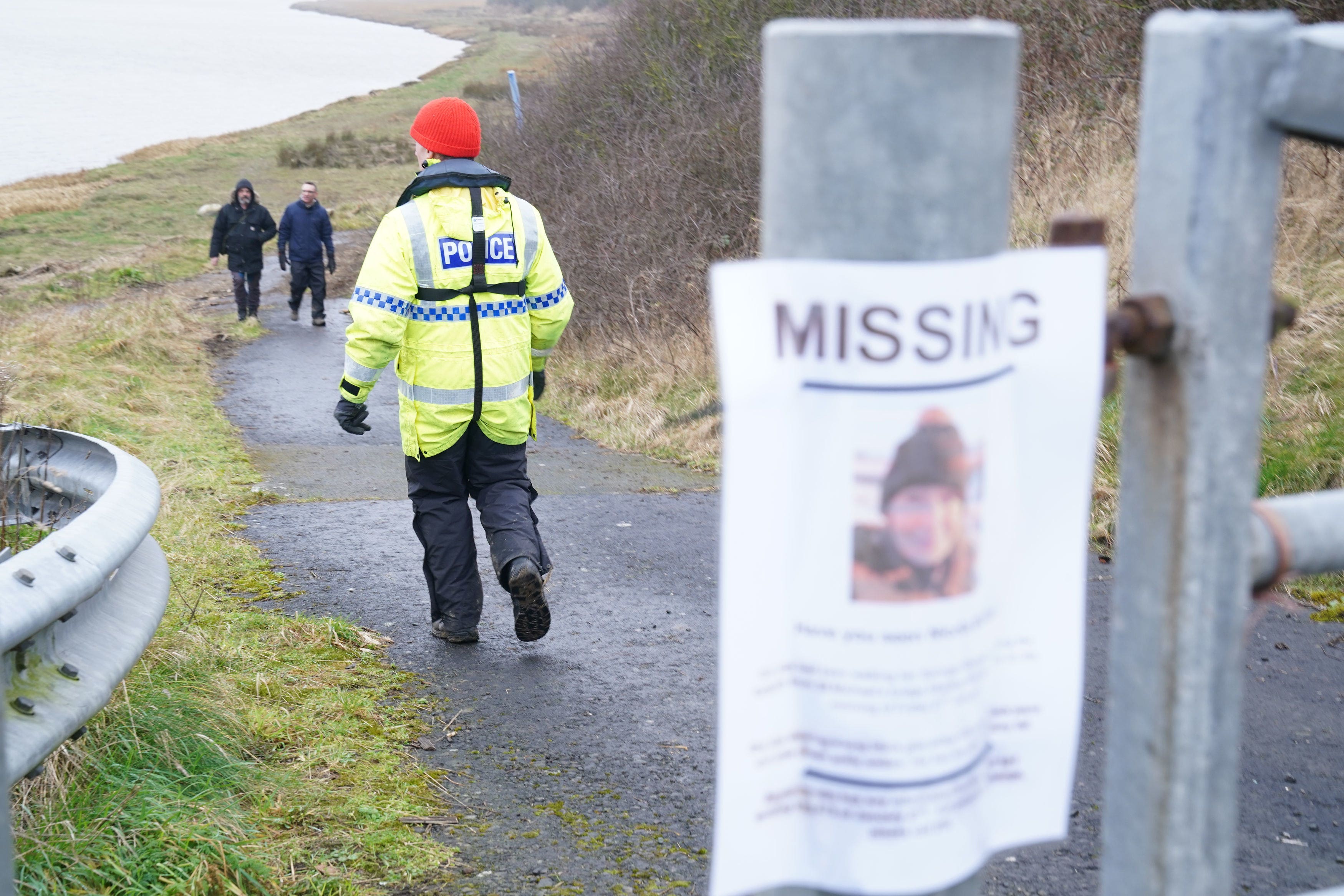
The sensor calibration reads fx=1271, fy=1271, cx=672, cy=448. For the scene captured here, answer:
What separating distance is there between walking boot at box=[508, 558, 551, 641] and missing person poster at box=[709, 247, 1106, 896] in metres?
3.60

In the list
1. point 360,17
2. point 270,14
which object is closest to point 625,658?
point 360,17

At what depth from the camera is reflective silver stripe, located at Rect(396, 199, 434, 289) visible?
15.7ft

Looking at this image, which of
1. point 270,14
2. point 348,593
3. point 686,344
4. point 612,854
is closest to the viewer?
point 612,854

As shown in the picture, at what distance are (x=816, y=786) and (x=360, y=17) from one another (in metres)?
150

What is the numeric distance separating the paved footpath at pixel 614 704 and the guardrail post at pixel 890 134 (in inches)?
92.2

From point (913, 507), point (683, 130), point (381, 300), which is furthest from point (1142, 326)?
point (683, 130)

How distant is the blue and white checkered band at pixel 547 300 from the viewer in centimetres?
514

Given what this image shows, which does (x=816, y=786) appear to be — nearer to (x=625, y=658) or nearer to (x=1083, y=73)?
(x=625, y=658)

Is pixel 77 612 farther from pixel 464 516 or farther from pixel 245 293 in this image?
pixel 245 293

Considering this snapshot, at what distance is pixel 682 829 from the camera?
11.3 feet

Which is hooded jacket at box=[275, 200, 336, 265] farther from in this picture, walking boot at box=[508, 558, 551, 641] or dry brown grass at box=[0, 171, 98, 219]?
dry brown grass at box=[0, 171, 98, 219]

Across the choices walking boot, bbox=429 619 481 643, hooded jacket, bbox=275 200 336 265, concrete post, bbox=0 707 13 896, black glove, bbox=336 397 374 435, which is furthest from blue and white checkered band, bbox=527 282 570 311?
hooded jacket, bbox=275 200 336 265

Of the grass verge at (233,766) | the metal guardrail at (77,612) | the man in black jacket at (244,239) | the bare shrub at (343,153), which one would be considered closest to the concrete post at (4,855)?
the metal guardrail at (77,612)

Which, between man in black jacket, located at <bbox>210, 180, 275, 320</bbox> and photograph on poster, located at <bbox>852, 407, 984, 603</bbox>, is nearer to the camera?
photograph on poster, located at <bbox>852, 407, 984, 603</bbox>
